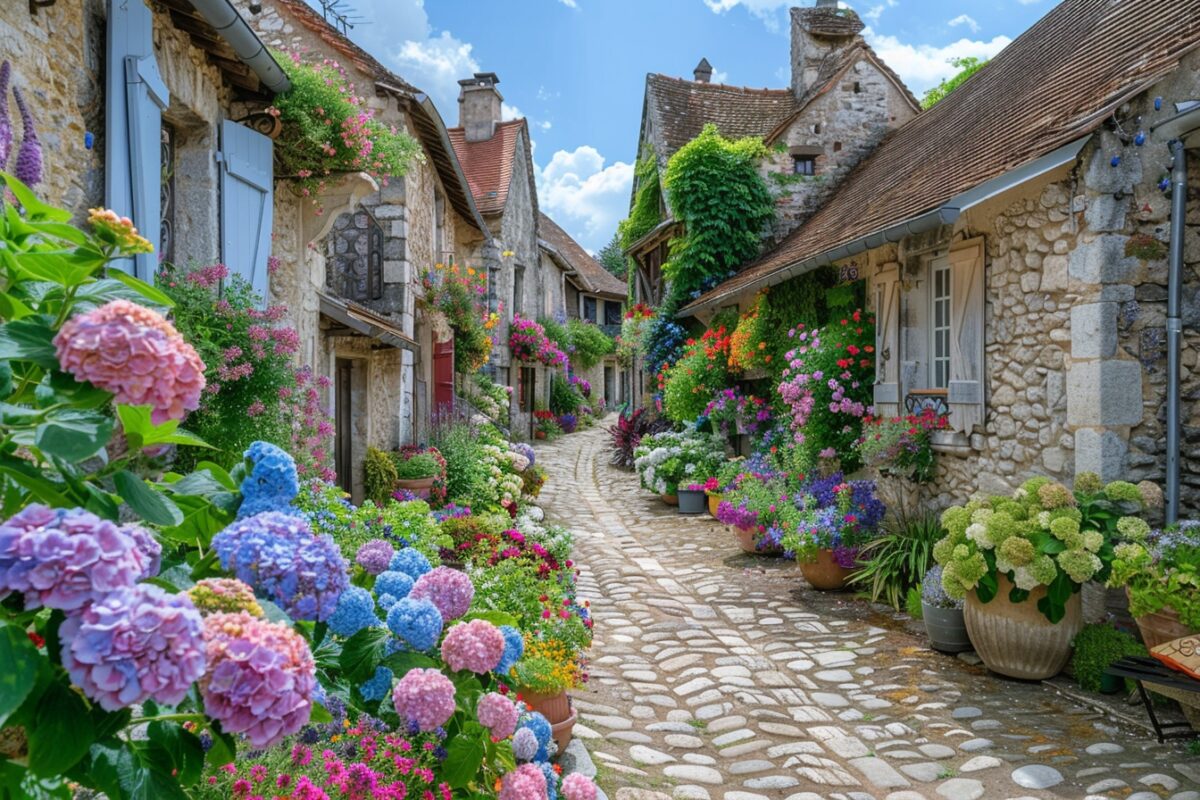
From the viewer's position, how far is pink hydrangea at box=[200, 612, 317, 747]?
1.08 meters

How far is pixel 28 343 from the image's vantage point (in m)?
1.13

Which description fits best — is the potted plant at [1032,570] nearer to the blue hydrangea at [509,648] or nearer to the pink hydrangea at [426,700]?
the blue hydrangea at [509,648]

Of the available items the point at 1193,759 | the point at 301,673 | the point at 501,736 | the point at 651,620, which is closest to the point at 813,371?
the point at 651,620

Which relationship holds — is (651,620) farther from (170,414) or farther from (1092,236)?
(170,414)

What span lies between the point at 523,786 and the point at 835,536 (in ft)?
16.7

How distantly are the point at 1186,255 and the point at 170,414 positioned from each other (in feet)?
18.7

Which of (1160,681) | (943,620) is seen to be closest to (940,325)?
(943,620)

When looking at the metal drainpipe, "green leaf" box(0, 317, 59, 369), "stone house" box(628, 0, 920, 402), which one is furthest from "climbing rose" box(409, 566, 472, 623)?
"stone house" box(628, 0, 920, 402)

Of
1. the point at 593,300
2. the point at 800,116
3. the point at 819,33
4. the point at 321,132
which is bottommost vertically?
the point at 321,132

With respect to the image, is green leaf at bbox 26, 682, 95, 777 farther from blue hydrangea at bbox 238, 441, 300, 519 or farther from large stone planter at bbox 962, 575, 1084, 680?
large stone planter at bbox 962, 575, 1084, 680

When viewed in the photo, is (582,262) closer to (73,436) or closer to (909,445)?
(909,445)

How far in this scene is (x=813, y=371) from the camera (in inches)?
333

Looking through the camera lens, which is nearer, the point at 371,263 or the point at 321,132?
the point at 321,132

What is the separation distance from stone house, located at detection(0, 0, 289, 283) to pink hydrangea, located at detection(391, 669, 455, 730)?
2556 mm
